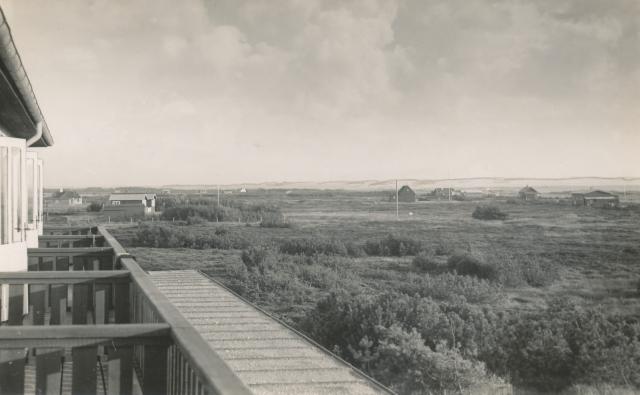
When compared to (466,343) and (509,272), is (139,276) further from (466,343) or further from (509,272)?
(509,272)

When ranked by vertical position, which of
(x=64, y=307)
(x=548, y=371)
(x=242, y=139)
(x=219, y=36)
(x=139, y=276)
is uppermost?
(x=219, y=36)

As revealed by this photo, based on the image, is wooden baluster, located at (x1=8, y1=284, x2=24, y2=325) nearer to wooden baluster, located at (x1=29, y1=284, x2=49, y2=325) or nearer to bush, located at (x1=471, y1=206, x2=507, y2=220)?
wooden baluster, located at (x1=29, y1=284, x2=49, y2=325)

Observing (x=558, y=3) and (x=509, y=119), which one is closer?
(x=558, y=3)

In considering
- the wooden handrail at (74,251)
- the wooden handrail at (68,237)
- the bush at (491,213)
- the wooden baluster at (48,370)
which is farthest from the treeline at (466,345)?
the bush at (491,213)

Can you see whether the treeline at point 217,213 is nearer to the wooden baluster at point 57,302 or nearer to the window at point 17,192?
the window at point 17,192

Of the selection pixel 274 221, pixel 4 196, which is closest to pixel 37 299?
pixel 4 196

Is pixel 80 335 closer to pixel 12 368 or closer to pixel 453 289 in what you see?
pixel 12 368

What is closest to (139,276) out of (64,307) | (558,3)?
(64,307)
